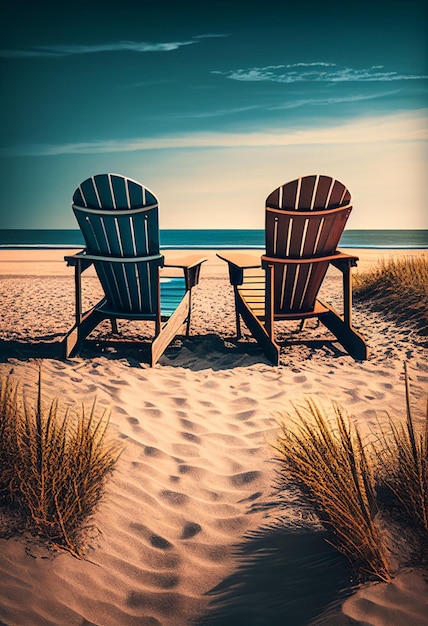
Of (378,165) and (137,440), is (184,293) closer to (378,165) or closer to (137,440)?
(137,440)

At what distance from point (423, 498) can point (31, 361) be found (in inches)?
97.4

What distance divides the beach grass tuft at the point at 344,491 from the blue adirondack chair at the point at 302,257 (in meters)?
1.63

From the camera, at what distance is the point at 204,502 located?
2000 mm

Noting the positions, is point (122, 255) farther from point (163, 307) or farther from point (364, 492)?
point (364, 492)

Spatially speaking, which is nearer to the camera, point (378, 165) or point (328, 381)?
point (328, 381)

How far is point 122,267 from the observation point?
3.67 metres

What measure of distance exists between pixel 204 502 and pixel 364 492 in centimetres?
59

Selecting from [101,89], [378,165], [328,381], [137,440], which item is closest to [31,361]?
[137,440]

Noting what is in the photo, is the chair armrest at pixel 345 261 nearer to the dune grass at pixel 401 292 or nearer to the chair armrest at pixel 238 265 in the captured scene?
the chair armrest at pixel 238 265

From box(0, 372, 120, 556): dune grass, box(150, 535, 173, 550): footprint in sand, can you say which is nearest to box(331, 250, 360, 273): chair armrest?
box(0, 372, 120, 556): dune grass

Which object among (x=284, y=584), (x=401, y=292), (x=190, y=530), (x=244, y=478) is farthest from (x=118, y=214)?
(x=401, y=292)

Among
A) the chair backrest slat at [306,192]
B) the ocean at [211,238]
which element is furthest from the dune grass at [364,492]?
the ocean at [211,238]

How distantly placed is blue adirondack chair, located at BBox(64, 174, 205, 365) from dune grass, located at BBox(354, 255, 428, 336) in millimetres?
1782

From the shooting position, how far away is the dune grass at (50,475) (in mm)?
1745
